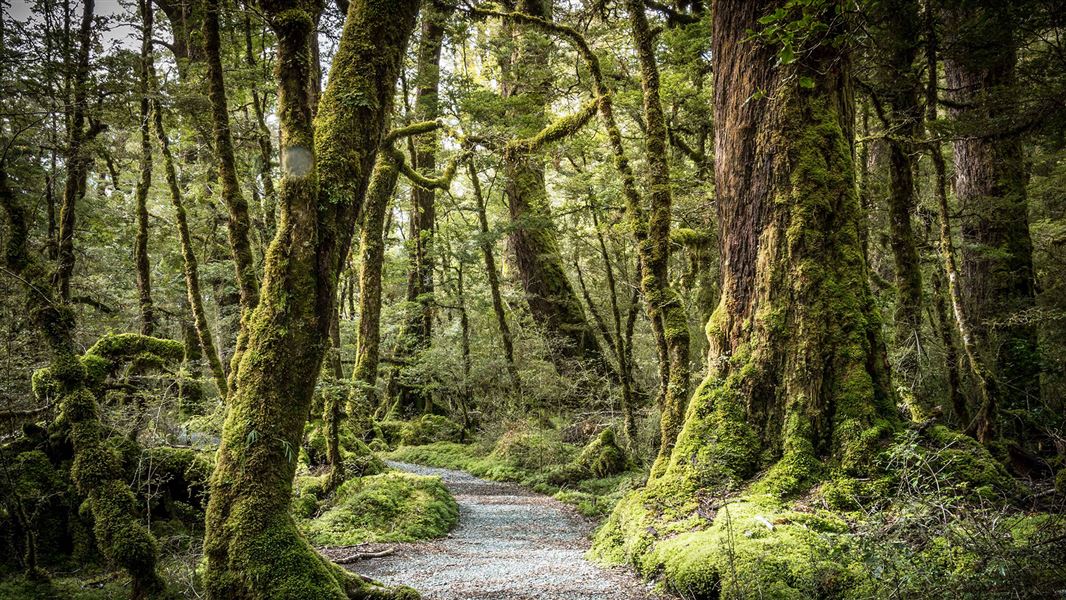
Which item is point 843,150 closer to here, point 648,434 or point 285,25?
point 285,25

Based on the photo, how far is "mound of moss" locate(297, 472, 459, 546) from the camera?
713 centimetres

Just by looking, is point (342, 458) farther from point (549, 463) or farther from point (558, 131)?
point (558, 131)

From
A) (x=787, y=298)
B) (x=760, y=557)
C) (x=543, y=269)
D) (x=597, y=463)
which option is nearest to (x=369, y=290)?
(x=543, y=269)

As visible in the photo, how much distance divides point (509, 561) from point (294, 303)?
3.50 meters

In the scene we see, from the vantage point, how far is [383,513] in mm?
7789

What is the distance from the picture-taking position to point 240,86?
30.9 ft

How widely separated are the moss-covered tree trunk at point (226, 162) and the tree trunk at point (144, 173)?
2266 millimetres

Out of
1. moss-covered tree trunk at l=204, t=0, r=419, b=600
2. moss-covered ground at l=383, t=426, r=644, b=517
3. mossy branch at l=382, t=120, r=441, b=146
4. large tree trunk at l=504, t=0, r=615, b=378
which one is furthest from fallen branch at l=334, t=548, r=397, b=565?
large tree trunk at l=504, t=0, r=615, b=378

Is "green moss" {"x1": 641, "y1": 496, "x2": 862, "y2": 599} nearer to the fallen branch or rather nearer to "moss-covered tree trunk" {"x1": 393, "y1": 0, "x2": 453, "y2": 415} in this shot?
the fallen branch

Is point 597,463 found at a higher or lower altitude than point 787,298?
lower

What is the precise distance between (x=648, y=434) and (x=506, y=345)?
4999mm

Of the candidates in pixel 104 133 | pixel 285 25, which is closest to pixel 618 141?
pixel 285 25

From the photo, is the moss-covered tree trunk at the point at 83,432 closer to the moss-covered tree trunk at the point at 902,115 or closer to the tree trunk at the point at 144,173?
the tree trunk at the point at 144,173

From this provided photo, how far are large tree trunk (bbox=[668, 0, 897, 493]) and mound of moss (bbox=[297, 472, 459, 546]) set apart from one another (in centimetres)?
388
